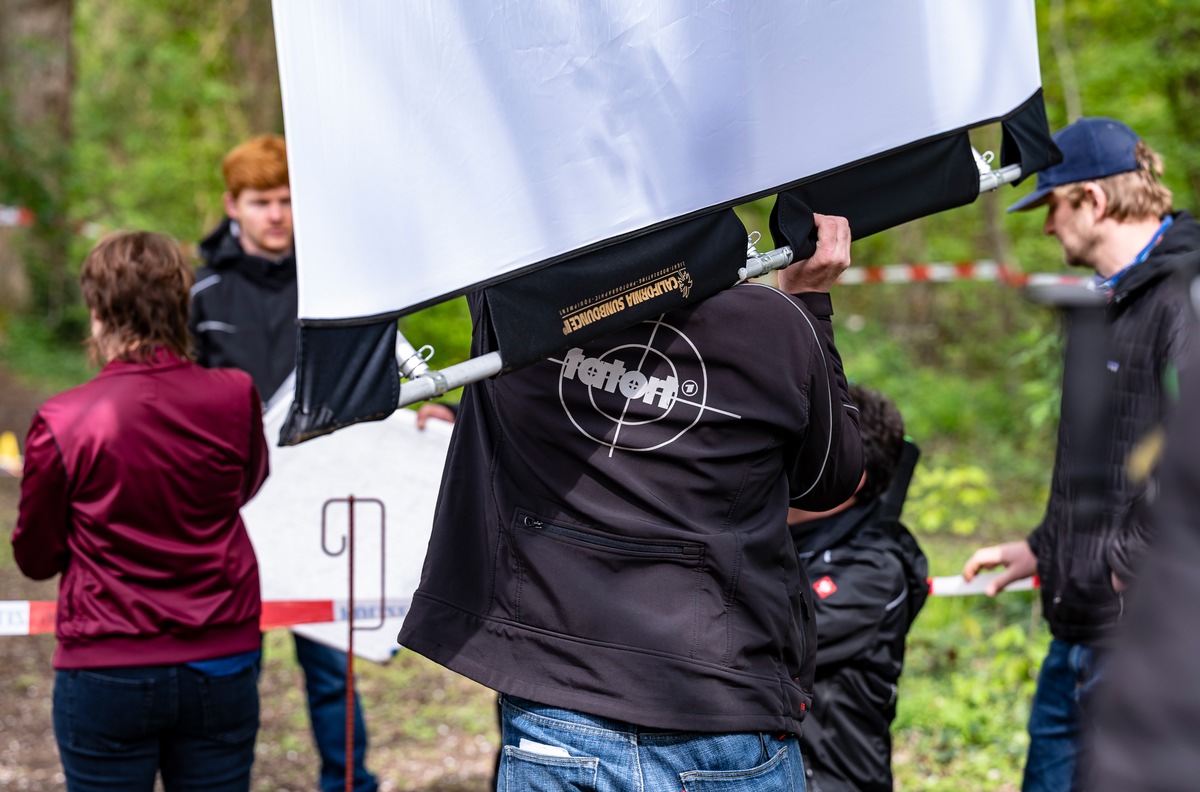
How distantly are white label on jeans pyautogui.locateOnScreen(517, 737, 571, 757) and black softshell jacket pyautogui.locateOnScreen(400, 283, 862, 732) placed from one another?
87mm

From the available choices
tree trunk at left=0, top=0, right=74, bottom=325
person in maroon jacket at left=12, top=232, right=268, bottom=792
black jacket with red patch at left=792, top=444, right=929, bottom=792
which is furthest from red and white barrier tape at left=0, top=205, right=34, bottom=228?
black jacket with red patch at left=792, top=444, right=929, bottom=792

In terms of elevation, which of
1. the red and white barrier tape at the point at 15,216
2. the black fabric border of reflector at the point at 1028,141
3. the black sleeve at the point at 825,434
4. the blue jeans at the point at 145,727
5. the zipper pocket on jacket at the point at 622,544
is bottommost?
the blue jeans at the point at 145,727

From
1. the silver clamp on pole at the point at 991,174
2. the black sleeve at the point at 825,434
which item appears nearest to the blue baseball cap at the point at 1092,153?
the silver clamp on pole at the point at 991,174

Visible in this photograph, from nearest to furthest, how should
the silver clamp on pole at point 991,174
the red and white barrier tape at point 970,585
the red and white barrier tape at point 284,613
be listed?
the silver clamp on pole at point 991,174 → the red and white barrier tape at point 284,613 → the red and white barrier tape at point 970,585

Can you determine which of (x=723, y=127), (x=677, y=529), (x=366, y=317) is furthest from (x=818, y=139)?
(x=366, y=317)

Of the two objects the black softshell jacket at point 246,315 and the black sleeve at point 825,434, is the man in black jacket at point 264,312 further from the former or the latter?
the black sleeve at point 825,434

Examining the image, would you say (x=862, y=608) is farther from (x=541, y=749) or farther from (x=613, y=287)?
(x=613, y=287)

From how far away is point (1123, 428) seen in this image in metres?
3.13

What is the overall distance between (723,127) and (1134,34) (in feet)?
40.8

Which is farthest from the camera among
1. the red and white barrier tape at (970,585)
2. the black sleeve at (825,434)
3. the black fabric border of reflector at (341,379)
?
the red and white barrier tape at (970,585)

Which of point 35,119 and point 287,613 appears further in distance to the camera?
point 35,119

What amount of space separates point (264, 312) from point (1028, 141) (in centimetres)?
266

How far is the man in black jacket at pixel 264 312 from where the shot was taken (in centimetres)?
436

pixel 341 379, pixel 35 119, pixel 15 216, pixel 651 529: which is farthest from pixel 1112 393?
pixel 35 119
